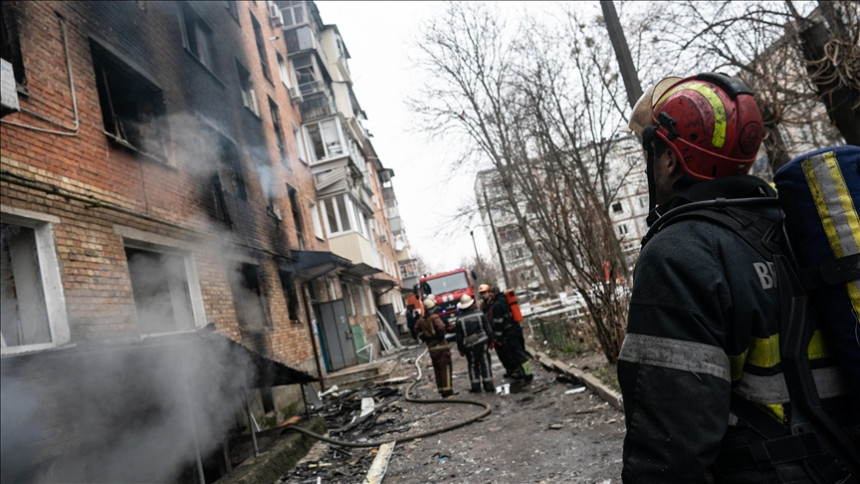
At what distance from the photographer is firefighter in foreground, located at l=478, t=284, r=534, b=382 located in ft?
33.2

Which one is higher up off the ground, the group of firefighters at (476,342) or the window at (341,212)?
the window at (341,212)

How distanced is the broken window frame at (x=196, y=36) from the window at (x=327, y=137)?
958 cm

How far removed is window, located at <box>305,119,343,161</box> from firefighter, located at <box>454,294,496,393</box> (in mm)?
13743

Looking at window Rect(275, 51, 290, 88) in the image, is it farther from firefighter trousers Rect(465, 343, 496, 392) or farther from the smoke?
the smoke

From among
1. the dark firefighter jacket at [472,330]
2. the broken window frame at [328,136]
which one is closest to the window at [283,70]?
the broken window frame at [328,136]

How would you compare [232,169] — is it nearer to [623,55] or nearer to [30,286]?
[30,286]

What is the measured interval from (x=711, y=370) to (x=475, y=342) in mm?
8649

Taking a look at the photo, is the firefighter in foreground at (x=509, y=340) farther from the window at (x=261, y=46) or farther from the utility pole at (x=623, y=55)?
the window at (x=261, y=46)

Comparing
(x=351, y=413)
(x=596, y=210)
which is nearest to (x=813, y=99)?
(x=596, y=210)

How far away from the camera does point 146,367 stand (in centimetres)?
488

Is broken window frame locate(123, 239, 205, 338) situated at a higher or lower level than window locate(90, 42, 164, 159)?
lower

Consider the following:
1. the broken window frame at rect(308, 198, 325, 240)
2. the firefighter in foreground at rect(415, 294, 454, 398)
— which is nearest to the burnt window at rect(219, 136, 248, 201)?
the firefighter in foreground at rect(415, 294, 454, 398)

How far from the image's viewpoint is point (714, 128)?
5.31ft

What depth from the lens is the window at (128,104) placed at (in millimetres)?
7438
